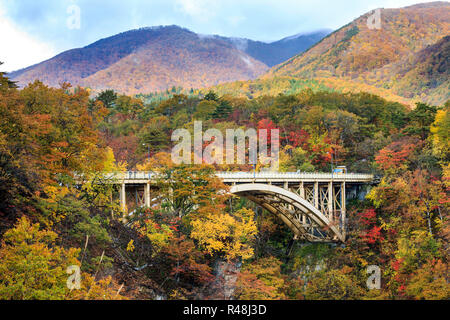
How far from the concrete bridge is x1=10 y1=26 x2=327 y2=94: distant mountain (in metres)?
87.3

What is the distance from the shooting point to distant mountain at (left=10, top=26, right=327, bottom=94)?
123m

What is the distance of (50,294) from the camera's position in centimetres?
1363

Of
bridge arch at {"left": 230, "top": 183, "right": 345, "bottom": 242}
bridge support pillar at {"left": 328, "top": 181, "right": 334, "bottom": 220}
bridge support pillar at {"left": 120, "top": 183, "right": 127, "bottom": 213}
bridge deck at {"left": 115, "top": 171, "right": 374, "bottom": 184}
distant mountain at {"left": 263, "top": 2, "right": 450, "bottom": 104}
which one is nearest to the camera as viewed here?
bridge support pillar at {"left": 120, "top": 183, "right": 127, "bottom": 213}

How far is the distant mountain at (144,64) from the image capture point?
122688 millimetres

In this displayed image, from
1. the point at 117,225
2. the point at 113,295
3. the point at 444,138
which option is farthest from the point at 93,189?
the point at 444,138

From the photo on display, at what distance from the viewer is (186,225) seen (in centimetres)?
2458

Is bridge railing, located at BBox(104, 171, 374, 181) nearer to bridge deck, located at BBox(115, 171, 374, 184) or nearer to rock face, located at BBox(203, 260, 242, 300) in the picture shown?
bridge deck, located at BBox(115, 171, 374, 184)

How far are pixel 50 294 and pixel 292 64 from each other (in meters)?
122

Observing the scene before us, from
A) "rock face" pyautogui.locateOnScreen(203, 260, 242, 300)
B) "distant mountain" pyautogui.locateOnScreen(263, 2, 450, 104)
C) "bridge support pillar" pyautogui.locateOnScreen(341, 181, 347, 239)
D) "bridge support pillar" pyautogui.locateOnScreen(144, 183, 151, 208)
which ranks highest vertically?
"distant mountain" pyautogui.locateOnScreen(263, 2, 450, 104)

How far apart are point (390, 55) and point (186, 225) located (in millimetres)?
102301

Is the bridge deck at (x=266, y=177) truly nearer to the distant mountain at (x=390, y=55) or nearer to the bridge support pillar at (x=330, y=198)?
the bridge support pillar at (x=330, y=198)

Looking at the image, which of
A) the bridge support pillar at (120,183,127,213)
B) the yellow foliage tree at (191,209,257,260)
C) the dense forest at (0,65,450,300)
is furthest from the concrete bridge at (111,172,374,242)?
the yellow foliage tree at (191,209,257,260)

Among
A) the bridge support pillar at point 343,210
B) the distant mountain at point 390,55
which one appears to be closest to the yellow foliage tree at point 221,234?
the bridge support pillar at point 343,210
